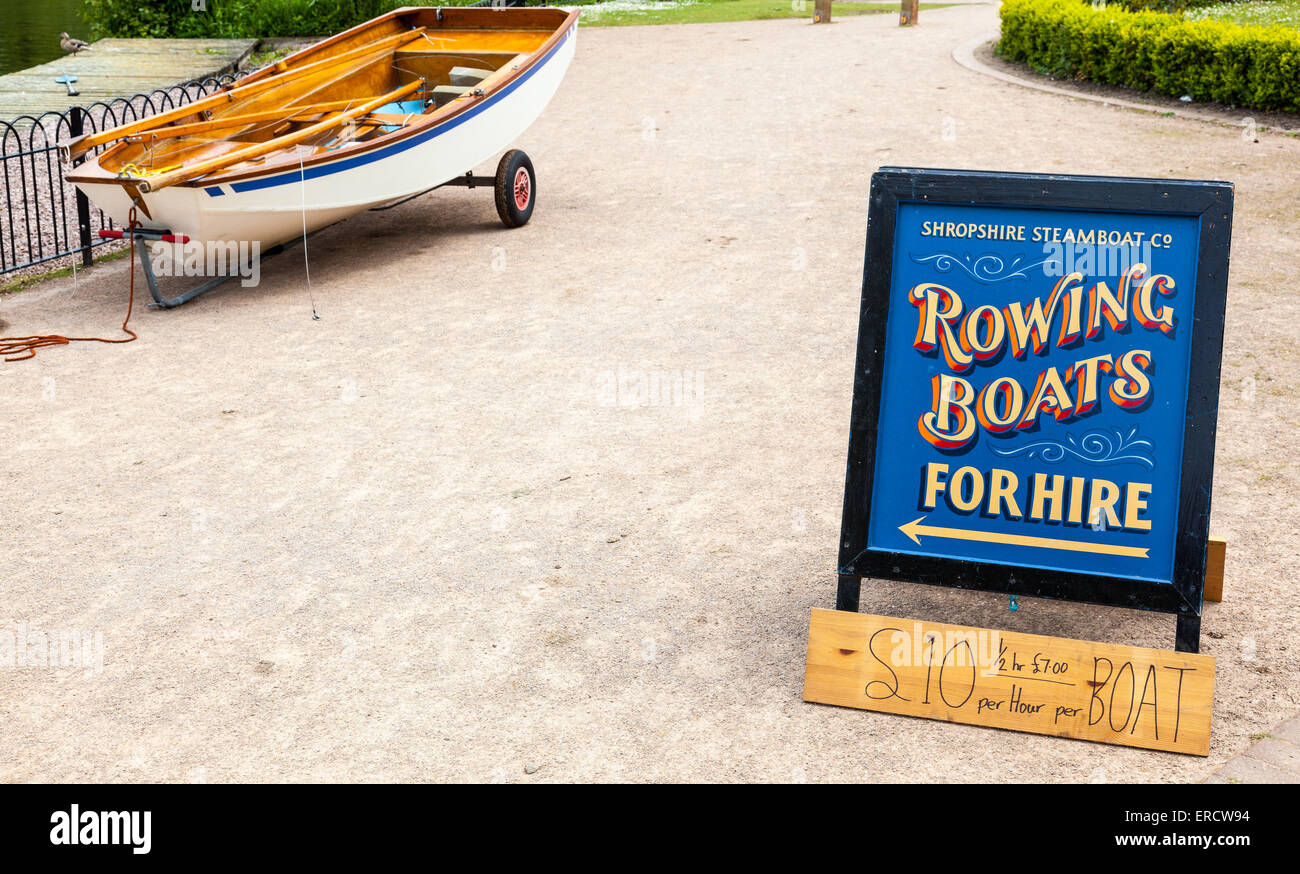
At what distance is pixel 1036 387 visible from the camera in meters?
3.68

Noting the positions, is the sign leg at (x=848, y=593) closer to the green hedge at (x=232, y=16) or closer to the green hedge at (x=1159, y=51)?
the green hedge at (x=1159, y=51)

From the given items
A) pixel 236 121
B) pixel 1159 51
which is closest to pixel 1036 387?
pixel 236 121

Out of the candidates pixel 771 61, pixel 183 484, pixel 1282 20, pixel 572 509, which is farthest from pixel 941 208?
pixel 1282 20

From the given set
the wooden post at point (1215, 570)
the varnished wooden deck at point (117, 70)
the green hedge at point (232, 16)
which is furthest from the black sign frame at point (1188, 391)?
the green hedge at point (232, 16)

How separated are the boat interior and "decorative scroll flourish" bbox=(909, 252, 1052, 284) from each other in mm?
5331

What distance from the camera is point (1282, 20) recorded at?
17.0 meters

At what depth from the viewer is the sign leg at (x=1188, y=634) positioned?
3.59 meters

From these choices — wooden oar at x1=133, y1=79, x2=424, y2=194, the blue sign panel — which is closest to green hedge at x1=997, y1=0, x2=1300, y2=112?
wooden oar at x1=133, y1=79, x2=424, y2=194

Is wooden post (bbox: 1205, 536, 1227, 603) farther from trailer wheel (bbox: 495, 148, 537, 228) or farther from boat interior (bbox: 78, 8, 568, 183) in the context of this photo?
trailer wheel (bbox: 495, 148, 537, 228)

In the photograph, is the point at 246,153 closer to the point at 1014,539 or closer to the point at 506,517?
the point at 506,517

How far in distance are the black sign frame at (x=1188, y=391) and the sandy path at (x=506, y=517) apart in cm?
43

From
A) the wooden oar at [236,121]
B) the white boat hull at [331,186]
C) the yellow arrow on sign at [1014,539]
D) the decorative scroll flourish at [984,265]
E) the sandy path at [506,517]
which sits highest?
the wooden oar at [236,121]

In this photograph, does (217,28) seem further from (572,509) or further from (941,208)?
(941,208)

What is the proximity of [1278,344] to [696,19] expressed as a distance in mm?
17387
